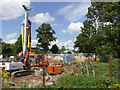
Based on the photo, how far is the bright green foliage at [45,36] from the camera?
32.1 m

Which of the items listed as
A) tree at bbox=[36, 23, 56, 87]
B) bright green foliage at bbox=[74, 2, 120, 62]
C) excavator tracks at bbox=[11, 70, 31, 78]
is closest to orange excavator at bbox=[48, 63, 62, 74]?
excavator tracks at bbox=[11, 70, 31, 78]

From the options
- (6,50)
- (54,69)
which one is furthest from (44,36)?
(54,69)

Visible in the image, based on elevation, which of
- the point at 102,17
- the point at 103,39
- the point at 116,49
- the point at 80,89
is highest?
the point at 102,17

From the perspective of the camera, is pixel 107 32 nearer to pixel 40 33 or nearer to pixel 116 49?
pixel 116 49

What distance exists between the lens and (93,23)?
65.2 feet

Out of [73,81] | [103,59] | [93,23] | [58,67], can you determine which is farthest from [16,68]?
[93,23]

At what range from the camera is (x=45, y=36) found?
112ft

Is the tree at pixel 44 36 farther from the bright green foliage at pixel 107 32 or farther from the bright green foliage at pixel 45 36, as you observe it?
the bright green foliage at pixel 107 32

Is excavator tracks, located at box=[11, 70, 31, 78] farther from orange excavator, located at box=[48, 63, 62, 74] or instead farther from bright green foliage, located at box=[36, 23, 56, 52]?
bright green foliage, located at box=[36, 23, 56, 52]

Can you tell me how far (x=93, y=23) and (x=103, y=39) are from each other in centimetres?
481

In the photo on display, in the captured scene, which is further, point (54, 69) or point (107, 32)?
point (107, 32)

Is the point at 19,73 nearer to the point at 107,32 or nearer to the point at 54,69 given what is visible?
the point at 54,69

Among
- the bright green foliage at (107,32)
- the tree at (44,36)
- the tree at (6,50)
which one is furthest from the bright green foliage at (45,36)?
the bright green foliage at (107,32)

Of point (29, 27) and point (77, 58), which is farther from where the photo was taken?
point (77, 58)
